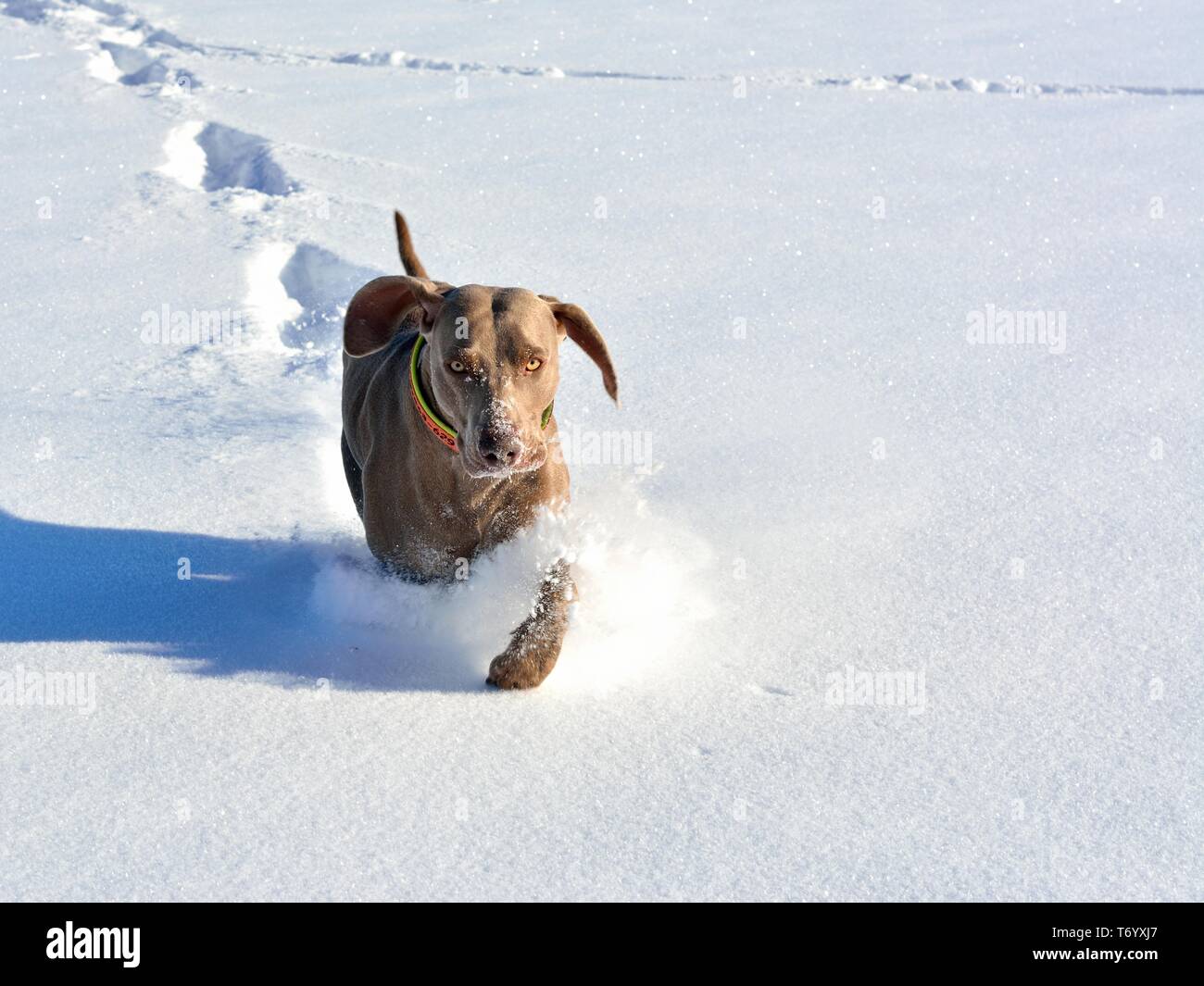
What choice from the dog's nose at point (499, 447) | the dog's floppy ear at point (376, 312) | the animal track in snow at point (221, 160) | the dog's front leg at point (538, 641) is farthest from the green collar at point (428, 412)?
the animal track in snow at point (221, 160)

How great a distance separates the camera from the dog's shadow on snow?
2789mm

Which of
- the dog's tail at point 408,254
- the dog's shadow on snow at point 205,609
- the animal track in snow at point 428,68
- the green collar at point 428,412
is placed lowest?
the dog's shadow on snow at point 205,609

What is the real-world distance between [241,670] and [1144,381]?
2.94 meters

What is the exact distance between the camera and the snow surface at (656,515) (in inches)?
85.8

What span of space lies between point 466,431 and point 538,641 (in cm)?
47

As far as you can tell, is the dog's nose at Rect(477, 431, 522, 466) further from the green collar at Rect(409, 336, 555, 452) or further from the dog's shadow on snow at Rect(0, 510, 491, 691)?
the dog's shadow on snow at Rect(0, 510, 491, 691)

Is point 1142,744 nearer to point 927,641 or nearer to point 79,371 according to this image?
point 927,641

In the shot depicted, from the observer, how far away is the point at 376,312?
10.7 feet

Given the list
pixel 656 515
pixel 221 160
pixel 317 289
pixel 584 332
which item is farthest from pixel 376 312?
pixel 221 160

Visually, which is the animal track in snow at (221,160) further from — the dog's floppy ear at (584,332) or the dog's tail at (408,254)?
the dog's floppy ear at (584,332)

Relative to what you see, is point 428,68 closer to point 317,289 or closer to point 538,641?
point 317,289

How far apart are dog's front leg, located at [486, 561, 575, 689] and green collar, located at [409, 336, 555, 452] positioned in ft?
1.21

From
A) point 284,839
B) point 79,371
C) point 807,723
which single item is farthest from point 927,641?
point 79,371

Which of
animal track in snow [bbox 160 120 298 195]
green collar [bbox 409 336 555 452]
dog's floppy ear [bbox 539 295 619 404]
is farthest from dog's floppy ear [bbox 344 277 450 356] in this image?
animal track in snow [bbox 160 120 298 195]
